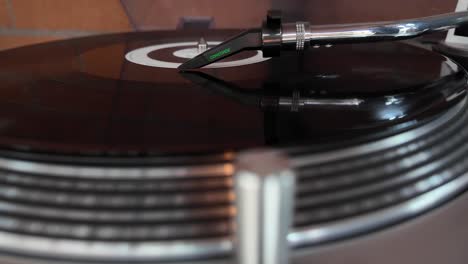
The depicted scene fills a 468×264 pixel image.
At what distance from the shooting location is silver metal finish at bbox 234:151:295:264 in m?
0.19

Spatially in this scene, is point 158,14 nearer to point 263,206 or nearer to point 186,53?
point 186,53

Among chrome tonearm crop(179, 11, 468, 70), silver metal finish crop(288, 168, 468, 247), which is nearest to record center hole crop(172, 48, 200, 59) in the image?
chrome tonearm crop(179, 11, 468, 70)

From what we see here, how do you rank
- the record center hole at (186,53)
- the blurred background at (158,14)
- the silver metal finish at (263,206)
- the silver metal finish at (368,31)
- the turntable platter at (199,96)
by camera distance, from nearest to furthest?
the silver metal finish at (263,206) < the turntable platter at (199,96) < the silver metal finish at (368,31) < the record center hole at (186,53) < the blurred background at (158,14)

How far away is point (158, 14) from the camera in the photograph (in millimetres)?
1137

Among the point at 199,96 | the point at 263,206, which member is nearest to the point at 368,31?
the point at 199,96

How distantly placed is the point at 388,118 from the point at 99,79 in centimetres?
35

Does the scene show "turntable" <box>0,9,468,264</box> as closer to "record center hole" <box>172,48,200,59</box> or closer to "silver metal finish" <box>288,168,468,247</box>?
"silver metal finish" <box>288,168,468,247</box>

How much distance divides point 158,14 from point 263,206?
1031mm

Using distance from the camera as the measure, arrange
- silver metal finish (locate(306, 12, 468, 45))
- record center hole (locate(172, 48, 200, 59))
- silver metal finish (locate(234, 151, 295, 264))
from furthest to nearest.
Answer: record center hole (locate(172, 48, 200, 59)) → silver metal finish (locate(306, 12, 468, 45)) → silver metal finish (locate(234, 151, 295, 264))

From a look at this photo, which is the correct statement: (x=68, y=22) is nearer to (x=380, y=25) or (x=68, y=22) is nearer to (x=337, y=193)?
(x=380, y=25)

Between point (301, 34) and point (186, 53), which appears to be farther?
point (186, 53)

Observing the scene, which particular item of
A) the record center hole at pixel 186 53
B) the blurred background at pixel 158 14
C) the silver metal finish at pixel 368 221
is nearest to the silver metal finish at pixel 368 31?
the silver metal finish at pixel 368 221

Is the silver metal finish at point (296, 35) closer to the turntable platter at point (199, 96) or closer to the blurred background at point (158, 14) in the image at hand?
the turntable platter at point (199, 96)

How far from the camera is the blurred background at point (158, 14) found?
943mm
